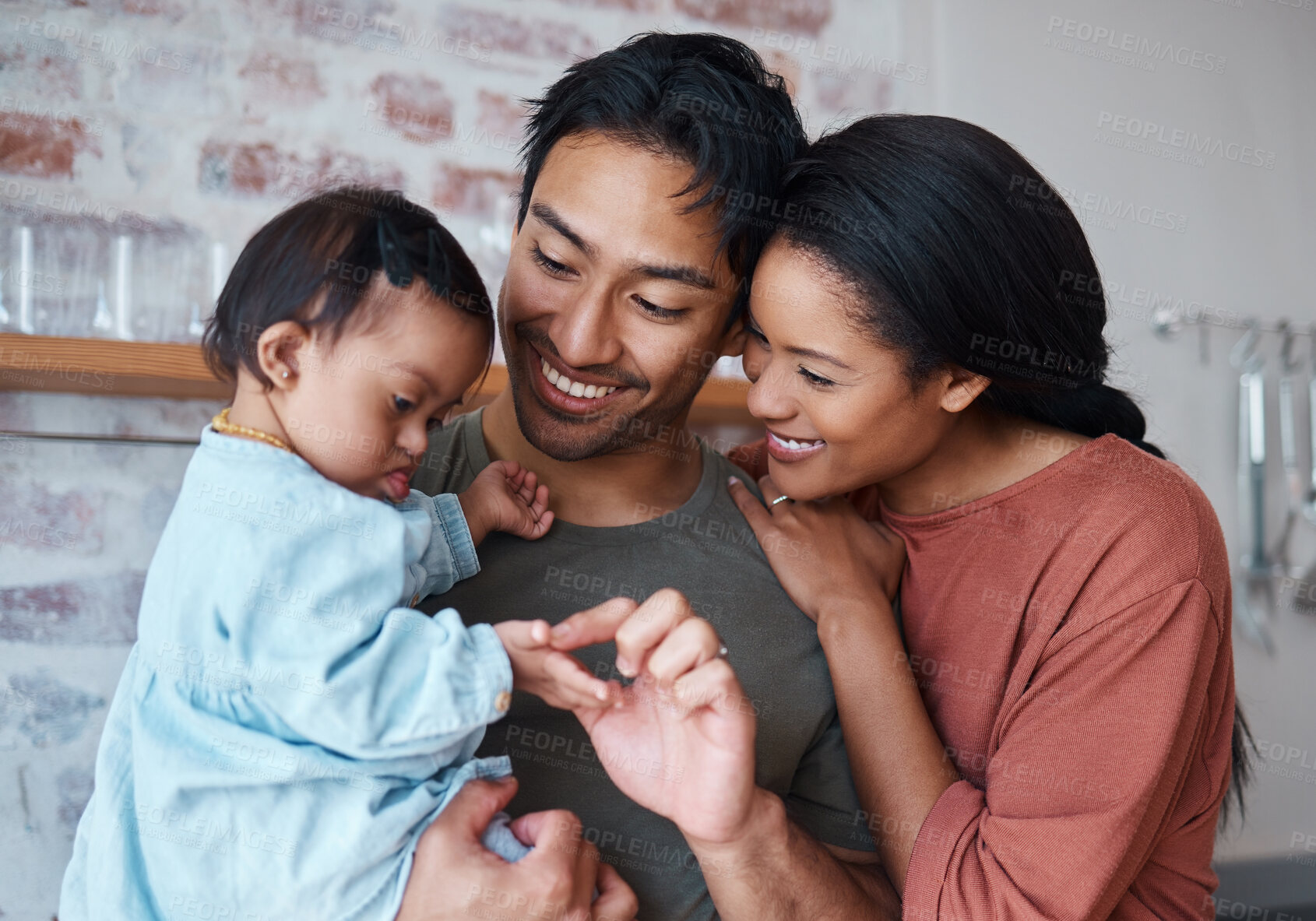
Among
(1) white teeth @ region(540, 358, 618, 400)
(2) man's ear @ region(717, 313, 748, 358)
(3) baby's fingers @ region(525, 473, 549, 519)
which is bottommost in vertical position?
(3) baby's fingers @ region(525, 473, 549, 519)

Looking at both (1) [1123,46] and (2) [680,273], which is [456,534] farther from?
(1) [1123,46]

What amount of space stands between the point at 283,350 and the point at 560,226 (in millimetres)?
370

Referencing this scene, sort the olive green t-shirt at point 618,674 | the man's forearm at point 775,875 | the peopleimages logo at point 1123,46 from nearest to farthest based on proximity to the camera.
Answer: the man's forearm at point 775,875 < the olive green t-shirt at point 618,674 < the peopleimages logo at point 1123,46

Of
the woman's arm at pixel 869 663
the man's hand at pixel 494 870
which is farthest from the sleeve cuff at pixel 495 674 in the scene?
the woman's arm at pixel 869 663

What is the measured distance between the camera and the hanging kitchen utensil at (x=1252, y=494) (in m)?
2.51

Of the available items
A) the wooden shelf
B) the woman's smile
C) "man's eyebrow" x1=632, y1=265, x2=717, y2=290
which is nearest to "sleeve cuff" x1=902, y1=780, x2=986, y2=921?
the woman's smile

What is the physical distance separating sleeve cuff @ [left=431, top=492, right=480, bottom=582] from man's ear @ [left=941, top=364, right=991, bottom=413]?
1.96 feet

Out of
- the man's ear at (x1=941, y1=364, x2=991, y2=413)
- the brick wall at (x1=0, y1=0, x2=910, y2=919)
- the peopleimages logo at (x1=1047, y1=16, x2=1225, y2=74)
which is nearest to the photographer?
the man's ear at (x1=941, y1=364, x2=991, y2=413)

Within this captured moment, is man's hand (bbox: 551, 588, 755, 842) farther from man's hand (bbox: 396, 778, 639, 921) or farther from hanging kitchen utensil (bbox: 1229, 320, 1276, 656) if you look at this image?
hanging kitchen utensil (bbox: 1229, 320, 1276, 656)

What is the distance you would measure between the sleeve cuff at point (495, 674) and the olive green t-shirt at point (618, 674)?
27cm

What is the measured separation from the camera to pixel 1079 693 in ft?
3.44

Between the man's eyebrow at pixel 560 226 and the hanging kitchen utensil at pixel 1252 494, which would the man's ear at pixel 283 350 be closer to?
the man's eyebrow at pixel 560 226

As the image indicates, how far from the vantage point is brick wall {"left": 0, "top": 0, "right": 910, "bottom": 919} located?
1695 mm

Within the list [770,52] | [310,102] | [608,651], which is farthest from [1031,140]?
[608,651]
